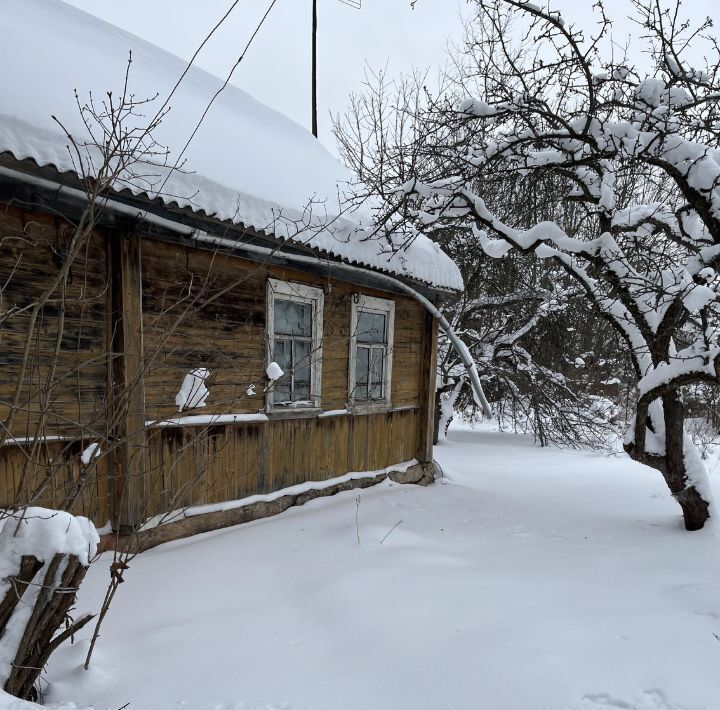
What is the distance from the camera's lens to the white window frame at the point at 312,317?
492cm

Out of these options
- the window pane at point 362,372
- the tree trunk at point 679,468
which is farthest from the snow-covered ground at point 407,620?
the window pane at point 362,372

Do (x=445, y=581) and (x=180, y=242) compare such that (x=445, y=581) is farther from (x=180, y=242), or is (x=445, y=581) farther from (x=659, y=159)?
(x=659, y=159)

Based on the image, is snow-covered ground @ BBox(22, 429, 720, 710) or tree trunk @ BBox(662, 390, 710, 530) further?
tree trunk @ BBox(662, 390, 710, 530)

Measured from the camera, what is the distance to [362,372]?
249 inches

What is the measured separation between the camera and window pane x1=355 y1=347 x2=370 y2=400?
6.24m

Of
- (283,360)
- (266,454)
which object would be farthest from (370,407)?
(266,454)

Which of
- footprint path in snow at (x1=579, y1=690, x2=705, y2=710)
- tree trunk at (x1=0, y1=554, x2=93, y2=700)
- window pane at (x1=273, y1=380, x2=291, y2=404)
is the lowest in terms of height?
footprint path in snow at (x1=579, y1=690, x2=705, y2=710)

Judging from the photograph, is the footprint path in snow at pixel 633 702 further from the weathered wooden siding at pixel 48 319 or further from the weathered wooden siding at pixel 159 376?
the weathered wooden siding at pixel 48 319

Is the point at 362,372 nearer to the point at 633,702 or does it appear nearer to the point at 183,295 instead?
the point at 183,295

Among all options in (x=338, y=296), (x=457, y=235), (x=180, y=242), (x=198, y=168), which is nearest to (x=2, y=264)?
(x=180, y=242)

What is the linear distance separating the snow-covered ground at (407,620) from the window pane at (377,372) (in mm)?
1628

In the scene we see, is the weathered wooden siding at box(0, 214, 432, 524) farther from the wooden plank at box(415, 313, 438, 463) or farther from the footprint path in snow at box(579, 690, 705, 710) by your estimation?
the footprint path in snow at box(579, 690, 705, 710)

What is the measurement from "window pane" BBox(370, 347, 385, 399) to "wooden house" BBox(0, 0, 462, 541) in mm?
28

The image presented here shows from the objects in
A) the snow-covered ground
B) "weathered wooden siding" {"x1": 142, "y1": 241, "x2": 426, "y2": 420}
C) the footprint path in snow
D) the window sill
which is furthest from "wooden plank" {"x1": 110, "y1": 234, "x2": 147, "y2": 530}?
the footprint path in snow
